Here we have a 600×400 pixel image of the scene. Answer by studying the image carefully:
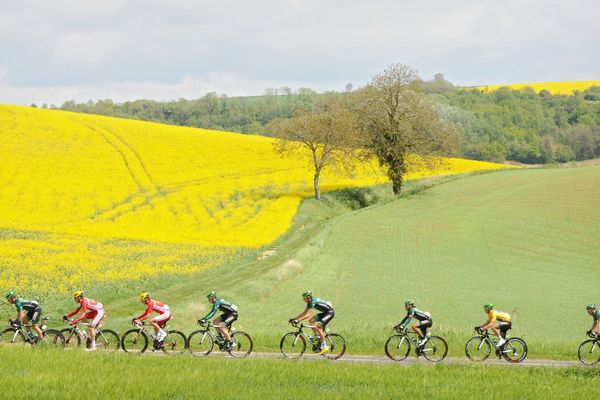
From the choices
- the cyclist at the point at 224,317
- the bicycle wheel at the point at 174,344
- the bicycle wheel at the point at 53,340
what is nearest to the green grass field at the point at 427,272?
the cyclist at the point at 224,317

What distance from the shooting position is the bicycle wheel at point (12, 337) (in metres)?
20.5

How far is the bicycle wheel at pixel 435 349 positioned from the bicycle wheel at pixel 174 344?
24.1 feet

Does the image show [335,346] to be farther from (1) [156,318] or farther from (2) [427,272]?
(2) [427,272]

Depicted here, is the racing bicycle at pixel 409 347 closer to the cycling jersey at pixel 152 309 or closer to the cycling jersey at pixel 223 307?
the cycling jersey at pixel 223 307

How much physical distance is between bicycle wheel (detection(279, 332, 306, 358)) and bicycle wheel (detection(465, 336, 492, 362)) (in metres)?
5.08

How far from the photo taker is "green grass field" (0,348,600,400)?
46.9 feet

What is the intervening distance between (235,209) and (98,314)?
123 feet

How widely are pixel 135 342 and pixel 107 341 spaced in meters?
0.88

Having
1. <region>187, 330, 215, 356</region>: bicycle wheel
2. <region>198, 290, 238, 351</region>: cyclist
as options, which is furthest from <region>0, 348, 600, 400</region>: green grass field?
<region>187, 330, 215, 356</region>: bicycle wheel

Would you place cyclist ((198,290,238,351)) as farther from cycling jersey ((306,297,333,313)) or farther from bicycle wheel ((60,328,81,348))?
bicycle wheel ((60,328,81,348))

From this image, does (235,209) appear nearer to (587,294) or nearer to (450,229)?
(450,229)

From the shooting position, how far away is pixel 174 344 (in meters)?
20.6

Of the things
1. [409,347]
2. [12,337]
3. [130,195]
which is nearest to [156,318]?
[12,337]

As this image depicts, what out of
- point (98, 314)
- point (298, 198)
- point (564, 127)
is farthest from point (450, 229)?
point (564, 127)
